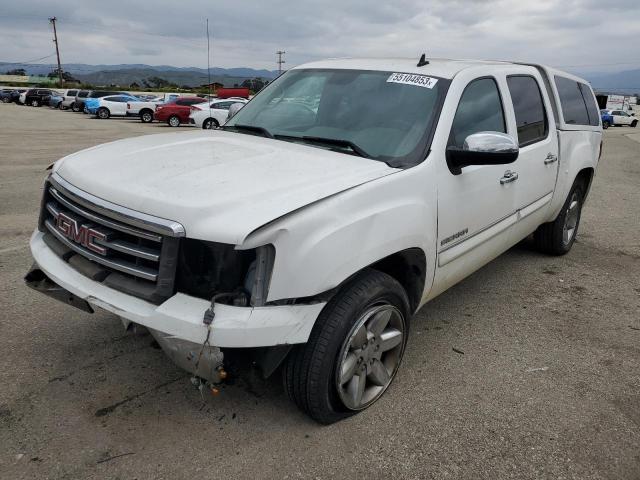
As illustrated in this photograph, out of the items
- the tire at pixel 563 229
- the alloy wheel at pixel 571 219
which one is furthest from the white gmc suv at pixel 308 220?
the alloy wheel at pixel 571 219

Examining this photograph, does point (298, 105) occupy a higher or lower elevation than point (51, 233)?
higher

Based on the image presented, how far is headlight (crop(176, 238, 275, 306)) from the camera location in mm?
2186

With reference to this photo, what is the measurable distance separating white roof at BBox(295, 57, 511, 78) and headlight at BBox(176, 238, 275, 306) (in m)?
1.86

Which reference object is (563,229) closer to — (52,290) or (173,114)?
(52,290)

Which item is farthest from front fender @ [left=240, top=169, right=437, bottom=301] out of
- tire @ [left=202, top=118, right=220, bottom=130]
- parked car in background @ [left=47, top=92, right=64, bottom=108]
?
parked car in background @ [left=47, top=92, right=64, bottom=108]

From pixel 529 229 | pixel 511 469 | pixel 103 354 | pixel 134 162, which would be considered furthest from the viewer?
pixel 529 229

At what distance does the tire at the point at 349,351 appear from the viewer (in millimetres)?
2400

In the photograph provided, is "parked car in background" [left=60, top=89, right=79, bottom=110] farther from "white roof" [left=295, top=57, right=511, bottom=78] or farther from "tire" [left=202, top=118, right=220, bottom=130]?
"white roof" [left=295, top=57, right=511, bottom=78]

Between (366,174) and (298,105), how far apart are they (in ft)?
4.24

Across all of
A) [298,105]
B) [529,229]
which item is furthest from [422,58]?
[529,229]

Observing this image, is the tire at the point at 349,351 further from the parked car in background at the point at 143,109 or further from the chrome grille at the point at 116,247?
the parked car in background at the point at 143,109

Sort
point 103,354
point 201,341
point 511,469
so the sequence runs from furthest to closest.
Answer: point 103,354
point 511,469
point 201,341

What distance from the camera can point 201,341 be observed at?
83.6 inches

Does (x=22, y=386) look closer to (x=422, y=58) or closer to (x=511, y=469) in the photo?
(x=511, y=469)
